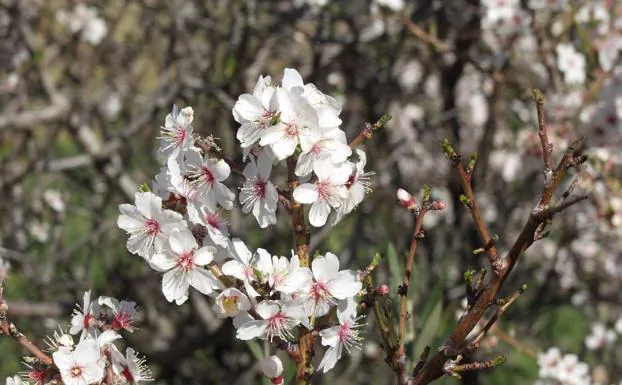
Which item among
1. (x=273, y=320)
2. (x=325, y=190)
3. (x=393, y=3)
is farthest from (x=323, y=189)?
(x=393, y=3)

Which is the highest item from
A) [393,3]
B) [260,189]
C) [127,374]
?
[260,189]

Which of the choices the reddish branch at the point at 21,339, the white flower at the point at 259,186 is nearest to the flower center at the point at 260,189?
the white flower at the point at 259,186

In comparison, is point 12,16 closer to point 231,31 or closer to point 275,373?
point 231,31

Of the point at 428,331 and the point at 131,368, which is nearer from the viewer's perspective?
the point at 131,368

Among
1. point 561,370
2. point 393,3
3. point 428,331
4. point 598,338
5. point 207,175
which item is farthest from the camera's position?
point 598,338

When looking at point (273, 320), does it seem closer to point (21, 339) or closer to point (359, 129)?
point (21, 339)

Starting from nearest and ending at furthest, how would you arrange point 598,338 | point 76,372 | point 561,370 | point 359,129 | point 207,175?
1. point 76,372
2. point 207,175
3. point 561,370
4. point 598,338
5. point 359,129

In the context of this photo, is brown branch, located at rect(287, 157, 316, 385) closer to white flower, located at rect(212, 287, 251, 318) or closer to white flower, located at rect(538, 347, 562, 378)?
white flower, located at rect(212, 287, 251, 318)
